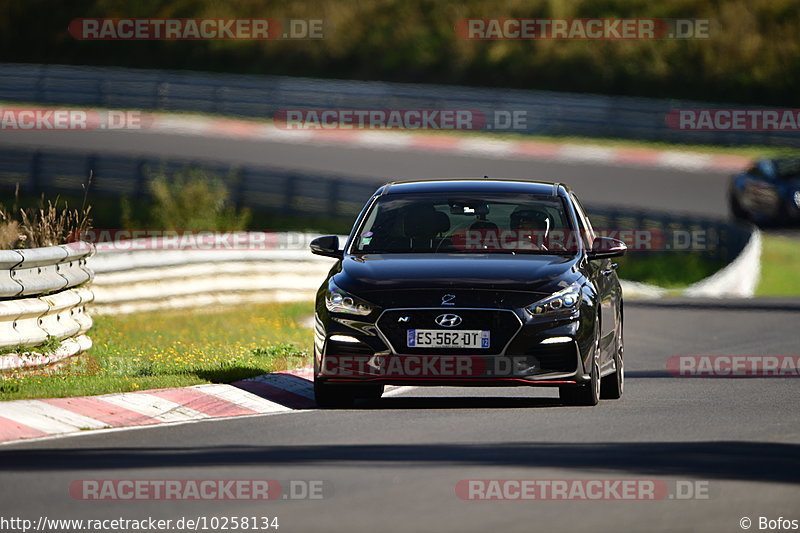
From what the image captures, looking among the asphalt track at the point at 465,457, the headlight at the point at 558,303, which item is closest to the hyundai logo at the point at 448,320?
the headlight at the point at 558,303

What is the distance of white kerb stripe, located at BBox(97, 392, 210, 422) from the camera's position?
11.4 meters

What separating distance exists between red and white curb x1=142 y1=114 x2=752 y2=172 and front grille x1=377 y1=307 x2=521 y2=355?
1148 inches

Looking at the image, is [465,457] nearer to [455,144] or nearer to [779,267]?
[779,267]

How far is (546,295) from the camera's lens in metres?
11.5

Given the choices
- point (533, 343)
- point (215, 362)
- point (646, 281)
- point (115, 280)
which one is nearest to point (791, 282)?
point (646, 281)

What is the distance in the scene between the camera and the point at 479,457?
9.41 m

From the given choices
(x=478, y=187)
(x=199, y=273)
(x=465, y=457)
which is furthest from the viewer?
(x=199, y=273)

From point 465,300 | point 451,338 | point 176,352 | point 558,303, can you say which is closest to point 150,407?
point 451,338

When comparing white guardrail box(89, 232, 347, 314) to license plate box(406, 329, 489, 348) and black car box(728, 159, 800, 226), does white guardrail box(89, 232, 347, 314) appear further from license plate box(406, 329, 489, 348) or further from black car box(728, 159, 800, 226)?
black car box(728, 159, 800, 226)

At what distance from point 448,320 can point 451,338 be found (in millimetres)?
126

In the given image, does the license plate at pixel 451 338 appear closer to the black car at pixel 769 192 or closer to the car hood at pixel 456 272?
the car hood at pixel 456 272

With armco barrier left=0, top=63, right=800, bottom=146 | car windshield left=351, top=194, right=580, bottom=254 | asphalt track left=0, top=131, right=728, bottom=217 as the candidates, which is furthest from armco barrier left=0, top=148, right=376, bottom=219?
car windshield left=351, top=194, right=580, bottom=254

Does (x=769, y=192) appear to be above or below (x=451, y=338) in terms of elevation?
above

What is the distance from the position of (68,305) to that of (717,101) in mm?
35751
